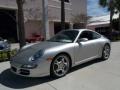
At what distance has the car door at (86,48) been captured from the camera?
678 centimetres

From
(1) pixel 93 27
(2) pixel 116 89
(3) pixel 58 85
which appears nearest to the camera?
(2) pixel 116 89

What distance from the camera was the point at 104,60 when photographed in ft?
A: 27.0

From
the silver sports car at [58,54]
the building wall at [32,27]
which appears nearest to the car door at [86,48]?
the silver sports car at [58,54]

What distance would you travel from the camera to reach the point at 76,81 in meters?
5.77

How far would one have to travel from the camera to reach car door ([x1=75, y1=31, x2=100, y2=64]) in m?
6.78

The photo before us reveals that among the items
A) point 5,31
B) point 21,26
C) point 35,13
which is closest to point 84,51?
point 21,26

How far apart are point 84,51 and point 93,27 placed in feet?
96.8

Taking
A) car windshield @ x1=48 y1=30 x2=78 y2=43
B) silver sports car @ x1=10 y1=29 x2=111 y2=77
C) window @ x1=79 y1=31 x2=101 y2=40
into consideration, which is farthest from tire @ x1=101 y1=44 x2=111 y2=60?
car windshield @ x1=48 y1=30 x2=78 y2=43

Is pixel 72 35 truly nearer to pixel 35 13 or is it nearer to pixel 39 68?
pixel 39 68

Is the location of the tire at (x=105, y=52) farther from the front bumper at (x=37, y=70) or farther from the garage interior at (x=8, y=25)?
the garage interior at (x=8, y=25)

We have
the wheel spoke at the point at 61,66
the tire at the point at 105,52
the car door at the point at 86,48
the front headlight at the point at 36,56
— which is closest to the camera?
the front headlight at the point at 36,56

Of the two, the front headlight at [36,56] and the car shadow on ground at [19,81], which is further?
the front headlight at [36,56]

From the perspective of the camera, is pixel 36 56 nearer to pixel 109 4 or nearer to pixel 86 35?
pixel 86 35

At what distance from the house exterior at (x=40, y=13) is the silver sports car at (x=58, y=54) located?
56.2 ft
